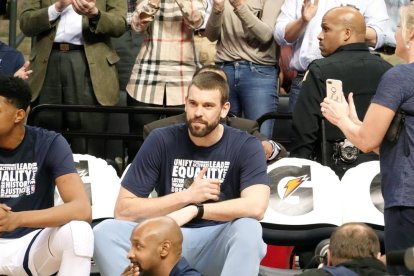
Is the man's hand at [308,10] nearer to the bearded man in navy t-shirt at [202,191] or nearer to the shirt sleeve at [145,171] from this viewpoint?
the bearded man in navy t-shirt at [202,191]

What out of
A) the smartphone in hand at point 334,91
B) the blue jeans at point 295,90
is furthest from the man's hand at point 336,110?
the blue jeans at point 295,90

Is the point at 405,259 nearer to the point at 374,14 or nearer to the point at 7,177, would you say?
the point at 7,177

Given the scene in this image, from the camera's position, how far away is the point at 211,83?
6754 millimetres

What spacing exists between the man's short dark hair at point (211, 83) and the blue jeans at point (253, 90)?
1.86 metres

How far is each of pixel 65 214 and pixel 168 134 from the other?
885mm

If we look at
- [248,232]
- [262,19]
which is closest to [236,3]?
[262,19]

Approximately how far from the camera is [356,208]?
7301 mm

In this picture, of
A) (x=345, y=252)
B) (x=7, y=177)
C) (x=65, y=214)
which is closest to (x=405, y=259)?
(x=345, y=252)

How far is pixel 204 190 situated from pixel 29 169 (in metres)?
1.06

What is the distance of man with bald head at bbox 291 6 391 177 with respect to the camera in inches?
312

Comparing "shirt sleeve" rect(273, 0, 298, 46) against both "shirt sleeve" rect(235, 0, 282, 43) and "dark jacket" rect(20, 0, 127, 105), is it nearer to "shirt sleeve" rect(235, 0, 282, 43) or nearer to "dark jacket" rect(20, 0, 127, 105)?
"shirt sleeve" rect(235, 0, 282, 43)

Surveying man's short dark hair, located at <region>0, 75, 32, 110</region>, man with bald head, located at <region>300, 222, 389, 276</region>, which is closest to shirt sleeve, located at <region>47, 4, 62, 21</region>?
man's short dark hair, located at <region>0, 75, 32, 110</region>

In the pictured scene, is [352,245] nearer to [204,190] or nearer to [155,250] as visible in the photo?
[155,250]

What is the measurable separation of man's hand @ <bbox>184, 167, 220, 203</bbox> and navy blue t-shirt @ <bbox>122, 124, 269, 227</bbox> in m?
0.27
